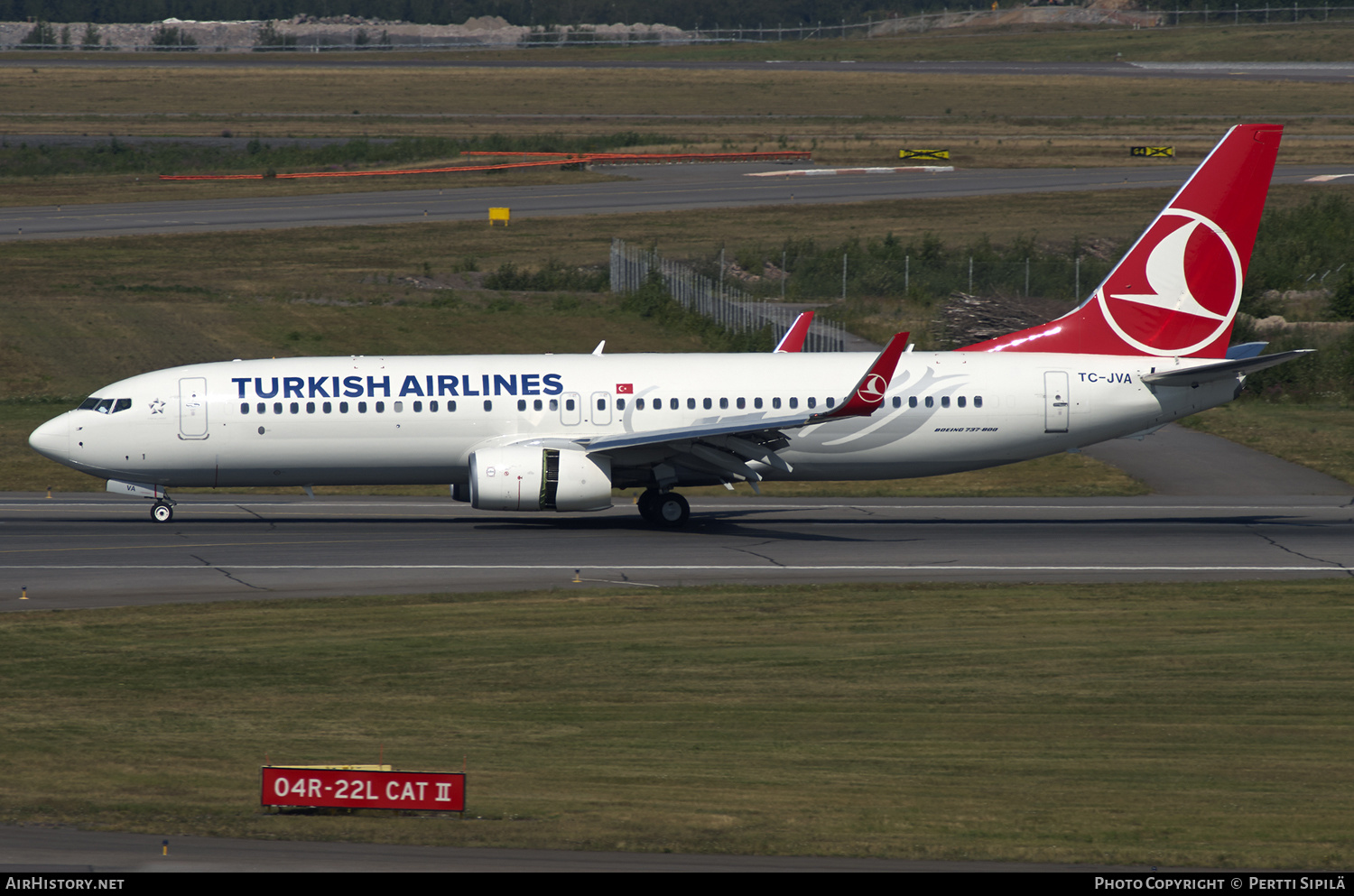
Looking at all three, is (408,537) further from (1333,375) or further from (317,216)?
(317,216)

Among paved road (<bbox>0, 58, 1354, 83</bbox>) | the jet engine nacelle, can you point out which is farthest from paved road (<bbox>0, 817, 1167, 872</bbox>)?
paved road (<bbox>0, 58, 1354, 83</bbox>)

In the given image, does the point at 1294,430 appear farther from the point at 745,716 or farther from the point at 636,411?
the point at 745,716

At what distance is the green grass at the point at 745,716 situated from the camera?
1502 centimetres

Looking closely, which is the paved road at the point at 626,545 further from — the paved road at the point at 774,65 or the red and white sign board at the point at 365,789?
the paved road at the point at 774,65

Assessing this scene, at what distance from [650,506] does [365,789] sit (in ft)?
67.3

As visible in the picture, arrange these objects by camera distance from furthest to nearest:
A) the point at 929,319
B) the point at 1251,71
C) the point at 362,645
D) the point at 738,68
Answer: the point at 738,68, the point at 1251,71, the point at 929,319, the point at 362,645

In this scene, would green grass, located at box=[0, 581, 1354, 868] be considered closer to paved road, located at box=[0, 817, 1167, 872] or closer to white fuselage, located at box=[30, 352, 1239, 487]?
paved road, located at box=[0, 817, 1167, 872]

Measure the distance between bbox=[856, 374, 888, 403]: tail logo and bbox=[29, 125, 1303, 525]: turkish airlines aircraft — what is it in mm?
2790

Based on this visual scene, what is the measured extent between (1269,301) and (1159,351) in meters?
31.8

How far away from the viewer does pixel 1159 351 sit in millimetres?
35688

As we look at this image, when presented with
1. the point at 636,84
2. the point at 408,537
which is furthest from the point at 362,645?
the point at 636,84

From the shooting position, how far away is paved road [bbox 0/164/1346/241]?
3162 inches

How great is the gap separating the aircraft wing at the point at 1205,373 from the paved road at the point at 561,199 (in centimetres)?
5127

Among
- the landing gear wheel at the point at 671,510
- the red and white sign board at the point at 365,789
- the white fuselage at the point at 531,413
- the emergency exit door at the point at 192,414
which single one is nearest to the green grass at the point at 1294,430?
the white fuselage at the point at 531,413
